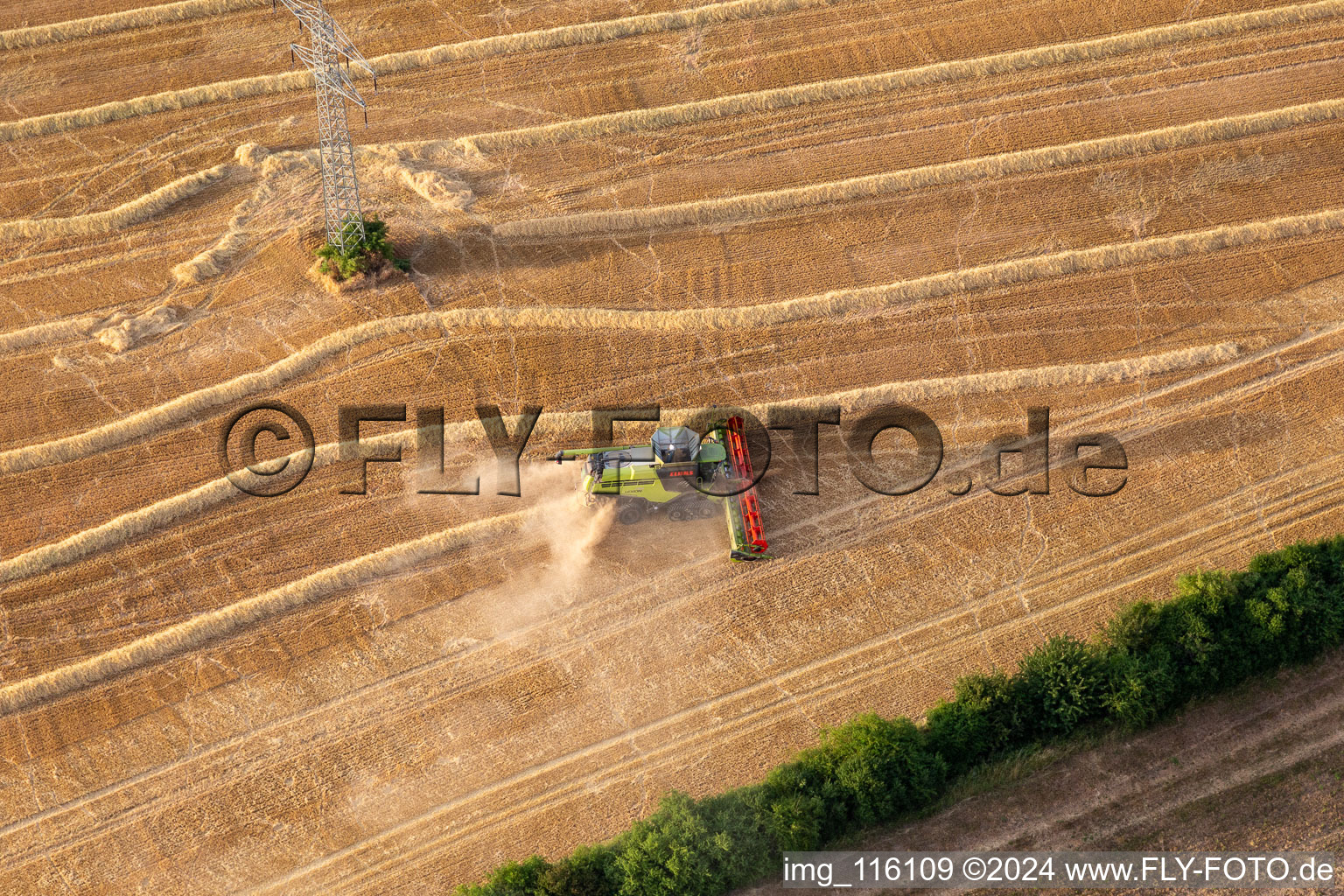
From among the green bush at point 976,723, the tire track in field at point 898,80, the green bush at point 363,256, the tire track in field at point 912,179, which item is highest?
the tire track in field at point 898,80

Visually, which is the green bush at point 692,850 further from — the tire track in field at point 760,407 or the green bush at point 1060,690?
the tire track in field at point 760,407

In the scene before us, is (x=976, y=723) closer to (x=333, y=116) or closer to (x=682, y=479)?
(x=682, y=479)

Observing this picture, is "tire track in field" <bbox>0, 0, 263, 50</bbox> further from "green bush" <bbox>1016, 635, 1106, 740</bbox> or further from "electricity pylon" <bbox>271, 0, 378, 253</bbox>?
"green bush" <bbox>1016, 635, 1106, 740</bbox>

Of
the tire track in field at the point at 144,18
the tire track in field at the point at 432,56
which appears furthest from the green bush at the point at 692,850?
the tire track in field at the point at 144,18

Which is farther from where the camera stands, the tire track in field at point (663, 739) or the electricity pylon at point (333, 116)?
the electricity pylon at point (333, 116)

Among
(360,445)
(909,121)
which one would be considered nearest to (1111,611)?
(909,121)

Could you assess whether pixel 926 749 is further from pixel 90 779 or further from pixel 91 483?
pixel 91 483
